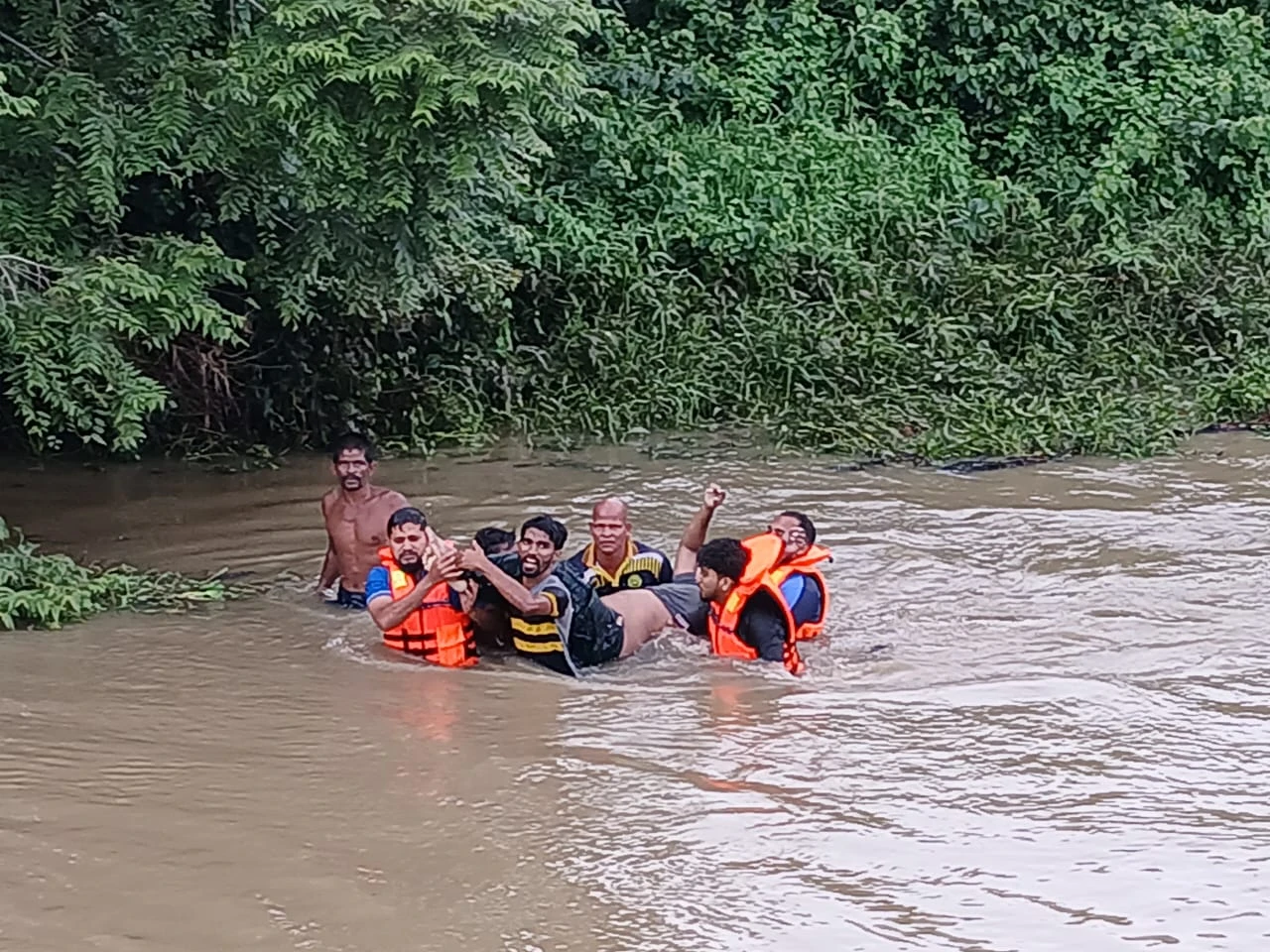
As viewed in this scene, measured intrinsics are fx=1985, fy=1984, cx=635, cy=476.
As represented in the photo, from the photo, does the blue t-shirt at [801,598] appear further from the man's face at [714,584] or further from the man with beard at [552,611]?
the man with beard at [552,611]

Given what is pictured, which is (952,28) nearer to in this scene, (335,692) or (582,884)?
(335,692)

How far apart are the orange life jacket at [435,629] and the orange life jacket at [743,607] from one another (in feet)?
3.51

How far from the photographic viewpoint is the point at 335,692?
785cm

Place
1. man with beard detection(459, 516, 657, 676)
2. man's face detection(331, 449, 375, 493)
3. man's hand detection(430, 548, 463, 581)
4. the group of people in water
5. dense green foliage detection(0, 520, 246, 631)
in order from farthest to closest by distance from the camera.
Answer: man's face detection(331, 449, 375, 493)
dense green foliage detection(0, 520, 246, 631)
the group of people in water
man with beard detection(459, 516, 657, 676)
man's hand detection(430, 548, 463, 581)

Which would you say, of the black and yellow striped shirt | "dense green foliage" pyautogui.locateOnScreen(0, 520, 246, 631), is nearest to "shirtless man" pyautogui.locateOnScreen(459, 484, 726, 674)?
the black and yellow striped shirt

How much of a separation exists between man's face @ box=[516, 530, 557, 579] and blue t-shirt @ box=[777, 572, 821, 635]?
1.10m

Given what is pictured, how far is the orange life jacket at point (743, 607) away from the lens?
27.9ft

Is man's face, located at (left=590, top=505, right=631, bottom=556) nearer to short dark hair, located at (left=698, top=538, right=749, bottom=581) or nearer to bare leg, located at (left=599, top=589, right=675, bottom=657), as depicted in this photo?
bare leg, located at (left=599, top=589, right=675, bottom=657)

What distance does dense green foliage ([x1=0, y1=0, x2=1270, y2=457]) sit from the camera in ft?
30.6

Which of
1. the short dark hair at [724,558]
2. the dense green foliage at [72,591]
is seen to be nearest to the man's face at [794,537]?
the short dark hair at [724,558]

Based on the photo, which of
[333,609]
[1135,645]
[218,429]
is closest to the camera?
[1135,645]

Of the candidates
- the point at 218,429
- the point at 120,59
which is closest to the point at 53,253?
the point at 120,59

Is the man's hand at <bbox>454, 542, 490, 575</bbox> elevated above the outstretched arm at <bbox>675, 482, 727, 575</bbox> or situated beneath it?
elevated above

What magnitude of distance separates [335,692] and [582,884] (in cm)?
250
